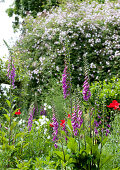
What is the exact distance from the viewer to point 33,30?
8.41 metres

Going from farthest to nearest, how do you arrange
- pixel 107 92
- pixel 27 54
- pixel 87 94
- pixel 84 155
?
pixel 27 54, pixel 107 92, pixel 87 94, pixel 84 155

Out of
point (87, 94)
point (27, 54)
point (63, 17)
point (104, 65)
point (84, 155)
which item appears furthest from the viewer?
point (27, 54)

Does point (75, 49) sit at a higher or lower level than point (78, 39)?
lower

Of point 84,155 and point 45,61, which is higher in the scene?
point 45,61

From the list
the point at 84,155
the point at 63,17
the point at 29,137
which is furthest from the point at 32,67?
the point at 84,155

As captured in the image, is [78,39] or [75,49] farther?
[78,39]

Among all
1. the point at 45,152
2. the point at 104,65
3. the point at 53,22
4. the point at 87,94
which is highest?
the point at 53,22

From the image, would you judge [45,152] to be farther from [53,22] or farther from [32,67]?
[53,22]

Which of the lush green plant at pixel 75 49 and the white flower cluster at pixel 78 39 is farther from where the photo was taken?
the white flower cluster at pixel 78 39

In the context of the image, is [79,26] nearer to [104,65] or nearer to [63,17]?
[63,17]

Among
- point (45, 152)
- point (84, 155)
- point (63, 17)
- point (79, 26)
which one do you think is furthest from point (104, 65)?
point (84, 155)

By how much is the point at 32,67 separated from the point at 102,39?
2.77 metres

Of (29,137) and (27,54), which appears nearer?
(29,137)

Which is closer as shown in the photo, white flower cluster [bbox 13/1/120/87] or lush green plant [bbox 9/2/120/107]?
lush green plant [bbox 9/2/120/107]
